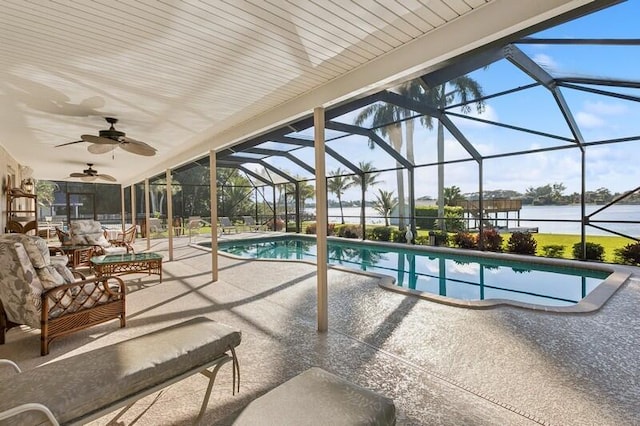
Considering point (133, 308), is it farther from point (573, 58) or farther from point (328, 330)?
point (573, 58)

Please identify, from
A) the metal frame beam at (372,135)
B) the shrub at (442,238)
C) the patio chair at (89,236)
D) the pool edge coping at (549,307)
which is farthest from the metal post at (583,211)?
the patio chair at (89,236)

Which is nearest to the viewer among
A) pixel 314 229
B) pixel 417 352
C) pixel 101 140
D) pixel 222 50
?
pixel 222 50

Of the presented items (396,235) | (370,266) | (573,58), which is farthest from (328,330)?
(396,235)

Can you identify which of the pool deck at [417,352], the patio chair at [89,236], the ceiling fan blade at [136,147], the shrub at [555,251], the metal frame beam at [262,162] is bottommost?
the pool deck at [417,352]

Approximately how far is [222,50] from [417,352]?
311 cm

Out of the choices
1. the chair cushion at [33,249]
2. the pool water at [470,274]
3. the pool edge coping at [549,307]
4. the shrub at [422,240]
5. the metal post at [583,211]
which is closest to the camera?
the chair cushion at [33,249]

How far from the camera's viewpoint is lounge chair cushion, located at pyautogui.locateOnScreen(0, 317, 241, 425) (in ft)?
4.76

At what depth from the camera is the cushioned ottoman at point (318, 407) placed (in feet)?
4.57

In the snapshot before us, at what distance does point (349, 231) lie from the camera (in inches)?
515

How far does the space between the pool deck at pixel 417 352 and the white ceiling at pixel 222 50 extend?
2.45 m

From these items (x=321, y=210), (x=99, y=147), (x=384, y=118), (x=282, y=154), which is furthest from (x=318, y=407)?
(x=282, y=154)

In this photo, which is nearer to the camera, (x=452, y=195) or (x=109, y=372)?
(x=109, y=372)

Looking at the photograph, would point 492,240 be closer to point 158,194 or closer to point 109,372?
point 109,372

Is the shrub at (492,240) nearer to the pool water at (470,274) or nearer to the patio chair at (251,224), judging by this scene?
the pool water at (470,274)
